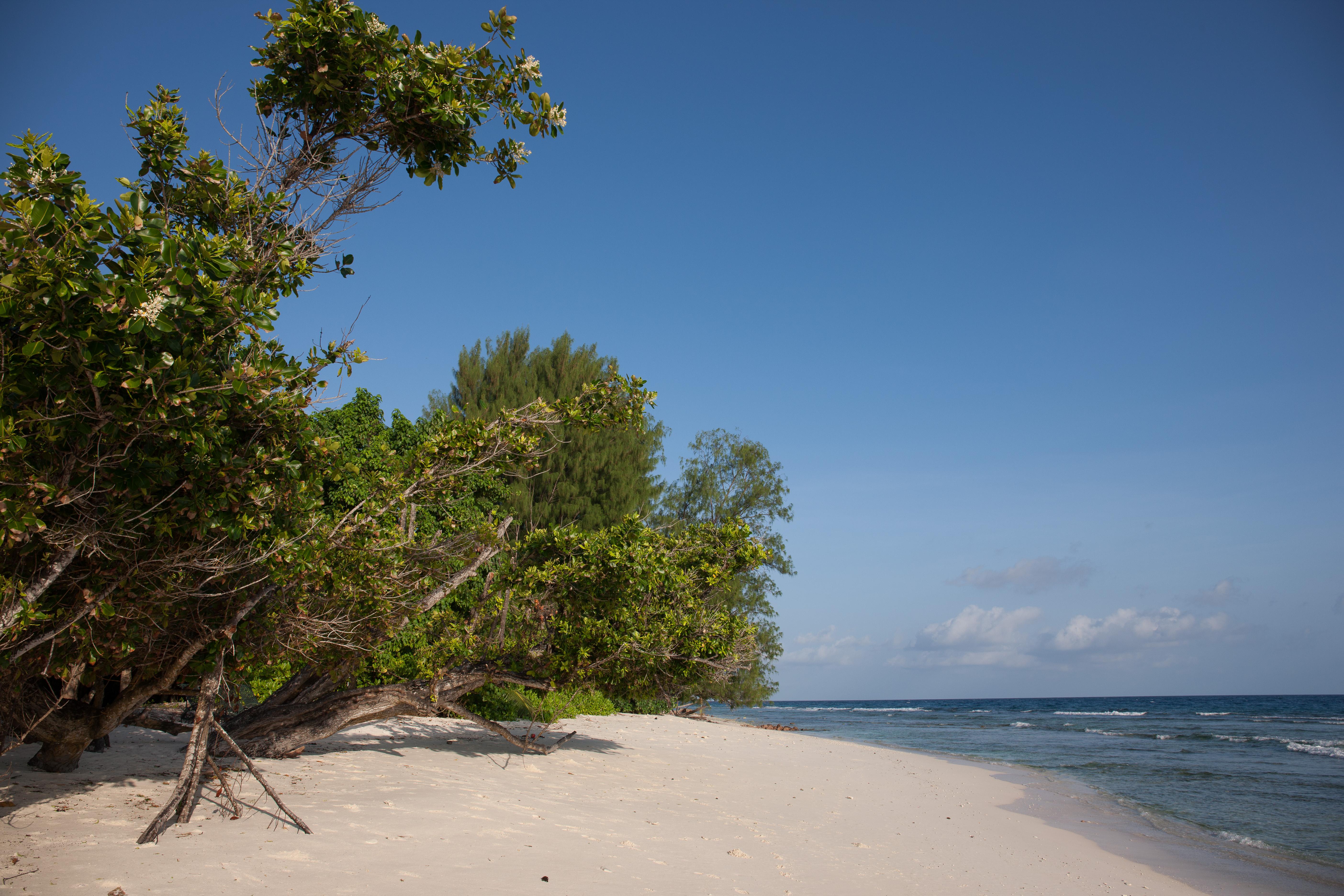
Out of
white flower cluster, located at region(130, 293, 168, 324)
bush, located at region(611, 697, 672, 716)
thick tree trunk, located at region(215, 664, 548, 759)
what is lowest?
bush, located at region(611, 697, 672, 716)

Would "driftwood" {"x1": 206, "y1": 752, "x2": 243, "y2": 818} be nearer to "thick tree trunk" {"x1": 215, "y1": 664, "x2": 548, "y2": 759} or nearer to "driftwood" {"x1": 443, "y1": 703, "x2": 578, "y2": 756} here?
"thick tree trunk" {"x1": 215, "y1": 664, "x2": 548, "y2": 759}

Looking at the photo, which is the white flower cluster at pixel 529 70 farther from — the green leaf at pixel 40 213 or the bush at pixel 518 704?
the bush at pixel 518 704

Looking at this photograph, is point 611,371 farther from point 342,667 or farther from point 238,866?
point 238,866

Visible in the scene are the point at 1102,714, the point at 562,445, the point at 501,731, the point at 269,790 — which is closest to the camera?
the point at 269,790

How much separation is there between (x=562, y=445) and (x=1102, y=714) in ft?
188

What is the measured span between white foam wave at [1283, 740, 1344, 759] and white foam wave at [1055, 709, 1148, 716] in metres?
31.0

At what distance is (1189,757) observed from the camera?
22469 mm

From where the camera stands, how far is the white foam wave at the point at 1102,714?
5569 centimetres

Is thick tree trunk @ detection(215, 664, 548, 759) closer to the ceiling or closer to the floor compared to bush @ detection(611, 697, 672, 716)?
closer to the ceiling

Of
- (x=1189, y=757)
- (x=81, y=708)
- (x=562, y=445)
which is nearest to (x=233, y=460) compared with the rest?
(x=81, y=708)

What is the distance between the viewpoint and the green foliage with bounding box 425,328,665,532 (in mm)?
20938

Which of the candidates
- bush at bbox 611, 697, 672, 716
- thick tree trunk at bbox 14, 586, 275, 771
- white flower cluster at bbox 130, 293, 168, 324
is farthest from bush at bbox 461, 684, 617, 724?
white flower cluster at bbox 130, 293, 168, 324

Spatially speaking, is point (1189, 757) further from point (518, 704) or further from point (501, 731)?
point (501, 731)

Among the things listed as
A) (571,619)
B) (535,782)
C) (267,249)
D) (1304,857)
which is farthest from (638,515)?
(1304,857)
